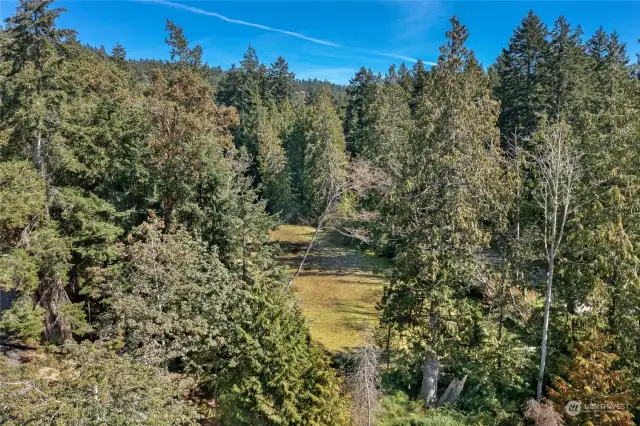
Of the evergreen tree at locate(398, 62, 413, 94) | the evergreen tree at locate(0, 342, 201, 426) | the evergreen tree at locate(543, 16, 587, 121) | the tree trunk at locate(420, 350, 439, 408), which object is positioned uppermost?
the evergreen tree at locate(398, 62, 413, 94)

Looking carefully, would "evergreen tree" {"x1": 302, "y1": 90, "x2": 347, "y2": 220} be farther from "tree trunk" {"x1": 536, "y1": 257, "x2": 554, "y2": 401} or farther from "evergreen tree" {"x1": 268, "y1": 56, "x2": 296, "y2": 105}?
"evergreen tree" {"x1": 268, "y1": 56, "x2": 296, "y2": 105}

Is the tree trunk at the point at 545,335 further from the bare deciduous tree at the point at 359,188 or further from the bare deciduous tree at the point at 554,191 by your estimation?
the bare deciduous tree at the point at 359,188

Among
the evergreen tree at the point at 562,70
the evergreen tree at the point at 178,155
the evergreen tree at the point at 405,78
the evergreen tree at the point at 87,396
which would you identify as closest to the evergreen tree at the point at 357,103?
the evergreen tree at the point at 405,78

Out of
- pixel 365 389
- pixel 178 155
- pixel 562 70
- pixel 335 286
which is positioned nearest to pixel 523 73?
pixel 562 70

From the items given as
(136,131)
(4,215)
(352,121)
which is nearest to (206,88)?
(136,131)

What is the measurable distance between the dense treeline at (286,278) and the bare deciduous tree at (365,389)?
22 cm

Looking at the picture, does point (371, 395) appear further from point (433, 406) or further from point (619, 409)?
point (619, 409)

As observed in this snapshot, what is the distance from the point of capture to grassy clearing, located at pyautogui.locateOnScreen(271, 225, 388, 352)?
2081 centimetres

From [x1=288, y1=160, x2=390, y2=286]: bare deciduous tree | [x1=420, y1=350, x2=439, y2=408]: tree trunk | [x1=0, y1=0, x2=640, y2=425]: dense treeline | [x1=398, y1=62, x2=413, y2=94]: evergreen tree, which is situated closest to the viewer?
[x1=0, y1=0, x2=640, y2=425]: dense treeline

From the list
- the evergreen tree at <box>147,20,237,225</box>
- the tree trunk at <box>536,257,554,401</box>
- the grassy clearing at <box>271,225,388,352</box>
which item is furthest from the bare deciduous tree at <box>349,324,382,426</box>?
the evergreen tree at <box>147,20,237,225</box>

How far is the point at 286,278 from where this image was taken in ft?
68.7

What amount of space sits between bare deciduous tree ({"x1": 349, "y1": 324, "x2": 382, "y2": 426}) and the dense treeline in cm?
22

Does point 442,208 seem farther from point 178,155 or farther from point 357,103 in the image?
point 357,103

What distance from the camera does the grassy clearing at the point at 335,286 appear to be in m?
20.8
